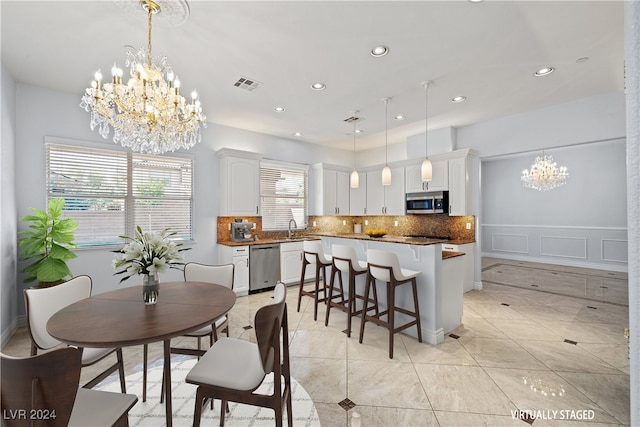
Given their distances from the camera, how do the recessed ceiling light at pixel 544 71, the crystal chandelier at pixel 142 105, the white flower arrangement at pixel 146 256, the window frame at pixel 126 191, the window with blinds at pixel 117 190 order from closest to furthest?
the white flower arrangement at pixel 146 256, the crystal chandelier at pixel 142 105, the recessed ceiling light at pixel 544 71, the window frame at pixel 126 191, the window with blinds at pixel 117 190

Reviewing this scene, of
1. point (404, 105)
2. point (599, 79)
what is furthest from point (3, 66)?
point (599, 79)

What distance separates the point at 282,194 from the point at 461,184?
3473 millimetres

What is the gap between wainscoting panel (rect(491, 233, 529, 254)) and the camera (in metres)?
7.94

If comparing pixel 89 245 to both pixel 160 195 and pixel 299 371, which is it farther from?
pixel 299 371

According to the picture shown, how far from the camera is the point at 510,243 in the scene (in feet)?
27.0

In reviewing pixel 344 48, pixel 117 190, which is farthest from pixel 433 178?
pixel 117 190

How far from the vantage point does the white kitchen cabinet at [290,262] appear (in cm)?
530

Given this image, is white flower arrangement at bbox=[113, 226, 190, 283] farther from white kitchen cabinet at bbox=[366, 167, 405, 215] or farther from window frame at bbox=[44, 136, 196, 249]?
white kitchen cabinet at bbox=[366, 167, 405, 215]

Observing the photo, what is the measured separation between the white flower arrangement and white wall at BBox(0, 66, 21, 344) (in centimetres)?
221

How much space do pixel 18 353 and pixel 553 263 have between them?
10289 mm

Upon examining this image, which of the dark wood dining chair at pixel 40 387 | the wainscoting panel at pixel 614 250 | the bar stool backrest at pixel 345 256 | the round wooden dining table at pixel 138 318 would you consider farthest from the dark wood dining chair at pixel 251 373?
the wainscoting panel at pixel 614 250

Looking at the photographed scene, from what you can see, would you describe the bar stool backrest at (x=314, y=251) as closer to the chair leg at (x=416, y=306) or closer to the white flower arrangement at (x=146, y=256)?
the chair leg at (x=416, y=306)

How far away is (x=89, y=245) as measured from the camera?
3.86 m

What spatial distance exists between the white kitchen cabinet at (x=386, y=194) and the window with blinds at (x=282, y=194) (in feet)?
5.00
